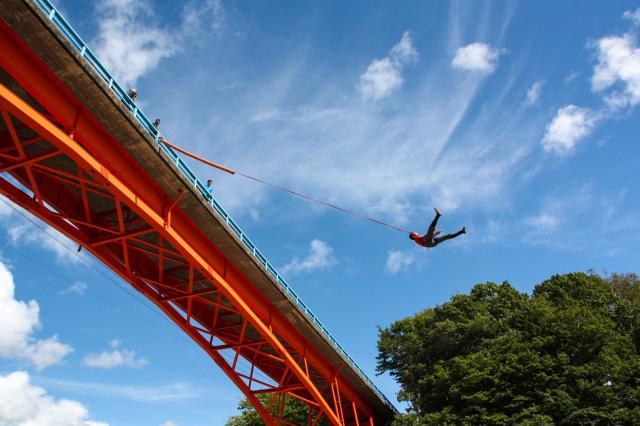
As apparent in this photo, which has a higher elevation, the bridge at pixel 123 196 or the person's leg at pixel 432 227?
the bridge at pixel 123 196

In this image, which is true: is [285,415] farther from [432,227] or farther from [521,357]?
[432,227]

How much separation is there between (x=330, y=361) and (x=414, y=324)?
11147 millimetres

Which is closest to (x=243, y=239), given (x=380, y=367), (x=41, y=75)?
(x=41, y=75)

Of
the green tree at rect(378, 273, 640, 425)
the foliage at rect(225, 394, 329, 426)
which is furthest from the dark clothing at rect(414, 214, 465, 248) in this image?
the foliage at rect(225, 394, 329, 426)

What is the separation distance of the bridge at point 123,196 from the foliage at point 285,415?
13.7m

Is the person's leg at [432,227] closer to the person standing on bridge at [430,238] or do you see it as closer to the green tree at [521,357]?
the person standing on bridge at [430,238]

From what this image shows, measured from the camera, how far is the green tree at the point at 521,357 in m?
26.9

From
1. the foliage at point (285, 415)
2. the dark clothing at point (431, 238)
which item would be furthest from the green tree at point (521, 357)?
the dark clothing at point (431, 238)

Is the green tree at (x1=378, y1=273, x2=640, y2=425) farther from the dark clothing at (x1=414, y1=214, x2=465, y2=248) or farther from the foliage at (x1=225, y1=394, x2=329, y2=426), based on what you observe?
the dark clothing at (x1=414, y1=214, x2=465, y2=248)

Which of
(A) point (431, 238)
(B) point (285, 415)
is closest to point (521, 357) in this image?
(A) point (431, 238)

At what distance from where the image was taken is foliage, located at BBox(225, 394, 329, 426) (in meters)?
40.5

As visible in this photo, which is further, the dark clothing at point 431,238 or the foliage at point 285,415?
the foliage at point 285,415

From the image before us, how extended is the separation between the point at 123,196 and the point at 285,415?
31.1m

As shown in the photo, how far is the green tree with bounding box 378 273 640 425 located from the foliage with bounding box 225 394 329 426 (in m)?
8.11
